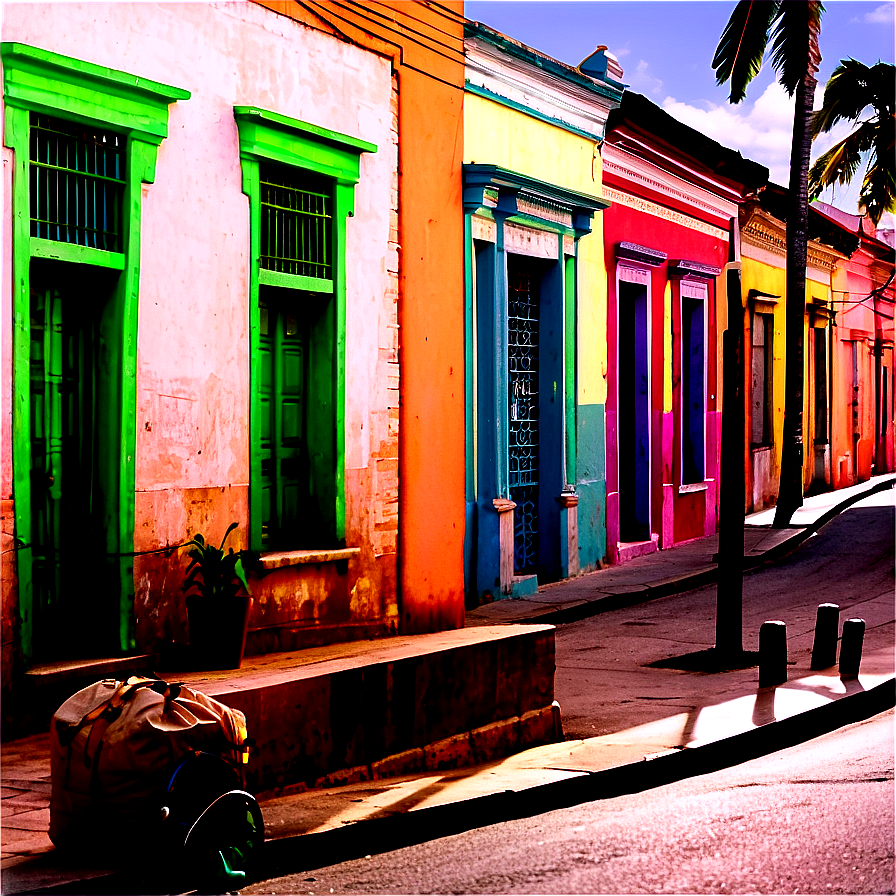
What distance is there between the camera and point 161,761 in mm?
4996

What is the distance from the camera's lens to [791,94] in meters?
20.2

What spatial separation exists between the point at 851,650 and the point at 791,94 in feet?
40.3

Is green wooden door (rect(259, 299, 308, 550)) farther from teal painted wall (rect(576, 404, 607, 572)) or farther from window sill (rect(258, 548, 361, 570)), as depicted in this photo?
teal painted wall (rect(576, 404, 607, 572))

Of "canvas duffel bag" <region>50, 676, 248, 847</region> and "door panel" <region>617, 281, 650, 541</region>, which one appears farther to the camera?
"door panel" <region>617, 281, 650, 541</region>

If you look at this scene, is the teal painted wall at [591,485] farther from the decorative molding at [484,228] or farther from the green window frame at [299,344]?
the green window frame at [299,344]

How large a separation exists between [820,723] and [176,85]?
18.6 feet

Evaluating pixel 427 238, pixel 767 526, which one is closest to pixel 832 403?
pixel 767 526

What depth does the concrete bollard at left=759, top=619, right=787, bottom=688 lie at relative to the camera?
982cm

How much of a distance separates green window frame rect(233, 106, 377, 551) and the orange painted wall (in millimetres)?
808

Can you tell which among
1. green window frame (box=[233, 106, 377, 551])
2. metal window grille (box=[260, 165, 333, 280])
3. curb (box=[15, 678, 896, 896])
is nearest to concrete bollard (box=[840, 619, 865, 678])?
curb (box=[15, 678, 896, 896])

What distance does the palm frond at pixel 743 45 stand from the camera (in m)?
20.1

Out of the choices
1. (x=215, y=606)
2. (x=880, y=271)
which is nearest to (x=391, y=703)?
(x=215, y=606)

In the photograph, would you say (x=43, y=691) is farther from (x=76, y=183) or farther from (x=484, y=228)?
(x=484, y=228)

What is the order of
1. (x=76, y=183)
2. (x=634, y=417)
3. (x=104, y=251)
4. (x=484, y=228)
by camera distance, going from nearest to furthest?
(x=76, y=183) → (x=104, y=251) → (x=484, y=228) → (x=634, y=417)
